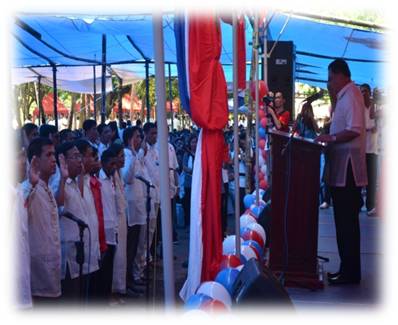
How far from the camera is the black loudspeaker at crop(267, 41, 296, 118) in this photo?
11.2 m

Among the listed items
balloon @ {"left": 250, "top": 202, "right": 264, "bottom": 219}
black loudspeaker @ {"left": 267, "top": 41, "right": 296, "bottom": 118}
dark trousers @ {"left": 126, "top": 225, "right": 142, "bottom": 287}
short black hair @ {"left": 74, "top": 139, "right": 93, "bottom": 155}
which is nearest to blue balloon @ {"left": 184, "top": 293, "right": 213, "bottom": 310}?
short black hair @ {"left": 74, "top": 139, "right": 93, "bottom": 155}

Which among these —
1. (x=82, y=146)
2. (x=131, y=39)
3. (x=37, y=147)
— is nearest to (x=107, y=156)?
(x=82, y=146)

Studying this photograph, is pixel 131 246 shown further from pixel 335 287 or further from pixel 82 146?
pixel 335 287

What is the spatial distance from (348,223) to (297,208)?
0.48 metres

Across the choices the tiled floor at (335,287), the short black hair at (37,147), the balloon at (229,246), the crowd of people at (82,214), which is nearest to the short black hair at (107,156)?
the crowd of people at (82,214)

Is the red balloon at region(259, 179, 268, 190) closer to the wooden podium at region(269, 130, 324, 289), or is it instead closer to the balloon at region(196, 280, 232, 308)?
the wooden podium at region(269, 130, 324, 289)

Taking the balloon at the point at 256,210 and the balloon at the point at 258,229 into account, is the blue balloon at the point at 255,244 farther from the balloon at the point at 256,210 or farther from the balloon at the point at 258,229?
the balloon at the point at 256,210

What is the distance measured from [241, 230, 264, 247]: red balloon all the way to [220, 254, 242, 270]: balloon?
1.37 metres

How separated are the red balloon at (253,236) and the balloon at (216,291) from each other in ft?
6.93

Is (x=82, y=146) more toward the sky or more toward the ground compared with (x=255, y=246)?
more toward the sky

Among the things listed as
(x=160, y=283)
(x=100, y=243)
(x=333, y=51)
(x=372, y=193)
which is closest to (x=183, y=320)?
(x=100, y=243)

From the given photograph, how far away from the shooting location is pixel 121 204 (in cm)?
655

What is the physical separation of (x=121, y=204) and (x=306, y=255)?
1.85 m

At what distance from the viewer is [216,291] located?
4438 mm
